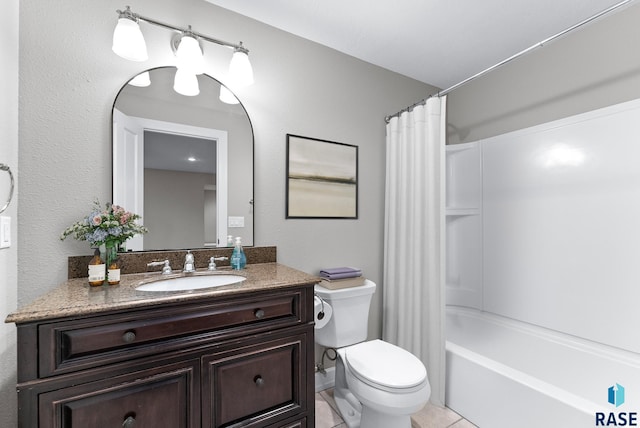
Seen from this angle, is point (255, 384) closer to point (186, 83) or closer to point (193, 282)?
point (193, 282)

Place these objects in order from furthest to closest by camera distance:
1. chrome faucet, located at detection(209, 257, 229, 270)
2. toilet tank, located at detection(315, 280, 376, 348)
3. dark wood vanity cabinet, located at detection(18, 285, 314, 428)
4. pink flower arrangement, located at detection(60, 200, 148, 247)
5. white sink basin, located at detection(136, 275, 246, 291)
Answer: toilet tank, located at detection(315, 280, 376, 348) < chrome faucet, located at detection(209, 257, 229, 270) < white sink basin, located at detection(136, 275, 246, 291) < pink flower arrangement, located at detection(60, 200, 148, 247) < dark wood vanity cabinet, located at detection(18, 285, 314, 428)

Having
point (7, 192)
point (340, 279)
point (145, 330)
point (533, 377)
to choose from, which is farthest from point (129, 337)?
point (533, 377)

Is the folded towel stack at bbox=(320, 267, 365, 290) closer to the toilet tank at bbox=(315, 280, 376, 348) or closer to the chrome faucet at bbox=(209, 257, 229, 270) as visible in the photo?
the toilet tank at bbox=(315, 280, 376, 348)

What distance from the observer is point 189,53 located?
1437 millimetres

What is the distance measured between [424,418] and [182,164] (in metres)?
2.08

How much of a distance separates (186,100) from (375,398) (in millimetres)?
1831

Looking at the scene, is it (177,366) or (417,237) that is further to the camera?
(417,237)

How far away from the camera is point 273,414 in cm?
112

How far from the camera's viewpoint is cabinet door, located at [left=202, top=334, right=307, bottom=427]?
39.9 inches

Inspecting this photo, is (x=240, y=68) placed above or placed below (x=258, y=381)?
above

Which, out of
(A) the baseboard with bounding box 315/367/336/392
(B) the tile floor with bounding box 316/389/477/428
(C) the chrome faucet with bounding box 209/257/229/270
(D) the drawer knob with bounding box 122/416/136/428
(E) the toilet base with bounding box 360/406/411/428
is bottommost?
(B) the tile floor with bounding box 316/389/477/428

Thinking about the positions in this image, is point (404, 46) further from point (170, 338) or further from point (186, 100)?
point (170, 338)

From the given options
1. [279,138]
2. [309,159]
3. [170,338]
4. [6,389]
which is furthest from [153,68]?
[6,389]

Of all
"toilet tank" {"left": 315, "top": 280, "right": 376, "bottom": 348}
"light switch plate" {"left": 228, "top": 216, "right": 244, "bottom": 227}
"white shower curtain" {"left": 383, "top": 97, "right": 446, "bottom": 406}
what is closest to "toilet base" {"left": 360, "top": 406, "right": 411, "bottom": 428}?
"toilet tank" {"left": 315, "top": 280, "right": 376, "bottom": 348}
